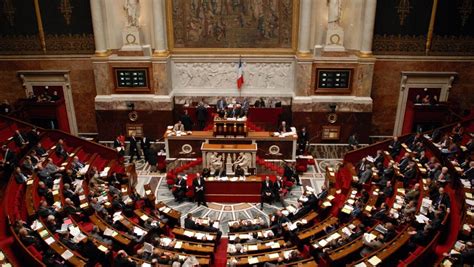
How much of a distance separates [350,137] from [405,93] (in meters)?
3.95

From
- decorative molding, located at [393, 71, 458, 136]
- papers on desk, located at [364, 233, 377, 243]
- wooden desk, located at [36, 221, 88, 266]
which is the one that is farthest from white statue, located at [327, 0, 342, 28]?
wooden desk, located at [36, 221, 88, 266]

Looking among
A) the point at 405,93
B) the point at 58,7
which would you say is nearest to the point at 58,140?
the point at 58,7

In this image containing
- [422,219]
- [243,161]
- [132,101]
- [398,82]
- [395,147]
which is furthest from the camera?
[132,101]

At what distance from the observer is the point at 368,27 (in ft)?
64.7

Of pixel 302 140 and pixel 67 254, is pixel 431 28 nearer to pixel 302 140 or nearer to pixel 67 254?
pixel 302 140

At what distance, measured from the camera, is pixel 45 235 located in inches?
454

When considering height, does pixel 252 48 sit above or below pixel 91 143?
above

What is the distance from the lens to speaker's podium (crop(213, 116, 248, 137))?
1823cm

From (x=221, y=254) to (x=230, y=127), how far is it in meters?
6.98

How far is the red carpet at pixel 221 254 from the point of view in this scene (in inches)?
475

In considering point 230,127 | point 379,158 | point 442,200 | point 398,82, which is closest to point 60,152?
point 230,127

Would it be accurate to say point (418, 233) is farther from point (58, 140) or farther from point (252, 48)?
point (58, 140)

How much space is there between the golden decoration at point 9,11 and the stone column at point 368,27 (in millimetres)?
17232

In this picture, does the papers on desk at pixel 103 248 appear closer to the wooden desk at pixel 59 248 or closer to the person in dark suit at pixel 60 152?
the wooden desk at pixel 59 248
